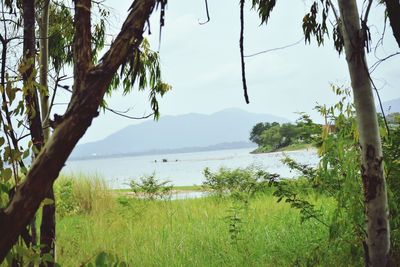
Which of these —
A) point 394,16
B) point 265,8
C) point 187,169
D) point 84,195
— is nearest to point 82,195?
point 84,195

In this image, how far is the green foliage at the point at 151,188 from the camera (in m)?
7.53

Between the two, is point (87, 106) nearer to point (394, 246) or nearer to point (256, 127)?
point (394, 246)

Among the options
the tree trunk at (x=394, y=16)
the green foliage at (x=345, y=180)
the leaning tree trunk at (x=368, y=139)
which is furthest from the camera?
the green foliage at (x=345, y=180)

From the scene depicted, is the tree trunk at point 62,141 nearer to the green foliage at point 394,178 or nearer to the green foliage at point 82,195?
the green foliage at point 394,178

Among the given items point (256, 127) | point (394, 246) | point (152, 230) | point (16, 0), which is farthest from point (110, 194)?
point (256, 127)

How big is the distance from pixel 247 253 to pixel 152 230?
154 centimetres

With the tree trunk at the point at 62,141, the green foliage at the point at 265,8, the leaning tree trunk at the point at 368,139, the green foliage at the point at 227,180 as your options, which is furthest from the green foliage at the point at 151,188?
the tree trunk at the point at 62,141

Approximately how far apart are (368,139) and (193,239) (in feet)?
8.00

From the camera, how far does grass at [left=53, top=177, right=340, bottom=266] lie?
121 inches

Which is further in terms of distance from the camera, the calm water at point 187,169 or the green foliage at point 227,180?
the green foliage at point 227,180

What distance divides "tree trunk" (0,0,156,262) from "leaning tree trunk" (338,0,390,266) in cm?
110

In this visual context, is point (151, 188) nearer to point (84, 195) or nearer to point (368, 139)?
point (84, 195)

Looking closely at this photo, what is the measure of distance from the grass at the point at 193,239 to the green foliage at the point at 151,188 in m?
1.96

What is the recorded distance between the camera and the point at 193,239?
148 inches
